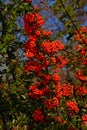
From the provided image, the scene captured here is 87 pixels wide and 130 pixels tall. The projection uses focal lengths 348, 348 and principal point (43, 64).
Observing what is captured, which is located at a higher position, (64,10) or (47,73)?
(64,10)

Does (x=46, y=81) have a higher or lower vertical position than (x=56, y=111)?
higher

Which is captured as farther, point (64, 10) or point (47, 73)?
point (47, 73)

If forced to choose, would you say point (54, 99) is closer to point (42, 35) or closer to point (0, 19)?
point (42, 35)

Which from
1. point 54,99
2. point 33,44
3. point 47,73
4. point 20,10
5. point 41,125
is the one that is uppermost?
point 20,10

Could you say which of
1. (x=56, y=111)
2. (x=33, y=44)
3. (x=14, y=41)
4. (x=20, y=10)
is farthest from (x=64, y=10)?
(x=14, y=41)

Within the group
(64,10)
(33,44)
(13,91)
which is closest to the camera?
(64,10)

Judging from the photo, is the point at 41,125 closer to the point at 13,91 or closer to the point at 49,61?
the point at 13,91

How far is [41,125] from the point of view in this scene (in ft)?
56.6

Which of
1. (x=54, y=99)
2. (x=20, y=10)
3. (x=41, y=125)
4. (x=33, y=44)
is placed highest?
(x=20, y=10)

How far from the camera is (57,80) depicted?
16312 mm

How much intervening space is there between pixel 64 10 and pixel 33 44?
1245 centimetres

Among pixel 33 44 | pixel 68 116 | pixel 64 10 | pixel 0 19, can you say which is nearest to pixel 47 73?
pixel 33 44

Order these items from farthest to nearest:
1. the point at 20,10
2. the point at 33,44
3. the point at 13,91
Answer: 1. the point at 13,91
2. the point at 33,44
3. the point at 20,10

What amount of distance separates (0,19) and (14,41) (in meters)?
1.48
